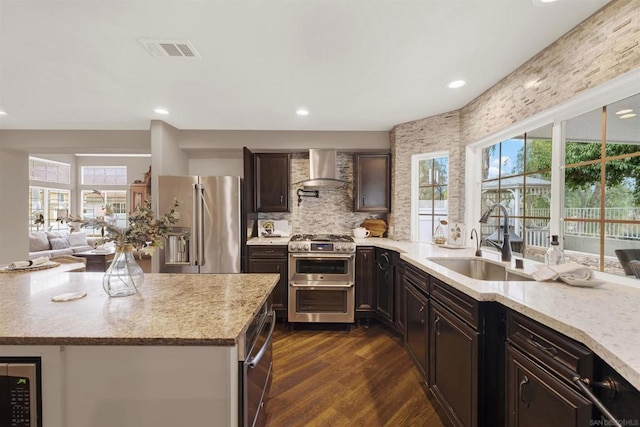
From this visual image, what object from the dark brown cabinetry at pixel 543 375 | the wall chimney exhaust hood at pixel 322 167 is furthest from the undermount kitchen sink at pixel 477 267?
the wall chimney exhaust hood at pixel 322 167

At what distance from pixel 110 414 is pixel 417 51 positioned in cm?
255

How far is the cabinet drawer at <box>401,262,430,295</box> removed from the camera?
1.95 metres

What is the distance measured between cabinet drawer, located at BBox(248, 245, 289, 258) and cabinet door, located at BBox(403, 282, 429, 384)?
4.86 ft

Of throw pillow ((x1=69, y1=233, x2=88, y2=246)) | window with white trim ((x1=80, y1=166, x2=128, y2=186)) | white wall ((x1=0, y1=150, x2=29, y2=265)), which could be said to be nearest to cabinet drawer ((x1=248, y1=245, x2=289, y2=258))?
white wall ((x1=0, y1=150, x2=29, y2=265))

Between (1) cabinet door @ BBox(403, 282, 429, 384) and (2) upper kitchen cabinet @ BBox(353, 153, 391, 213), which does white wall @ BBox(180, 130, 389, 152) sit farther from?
(1) cabinet door @ BBox(403, 282, 429, 384)

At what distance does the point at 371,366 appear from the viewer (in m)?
2.28

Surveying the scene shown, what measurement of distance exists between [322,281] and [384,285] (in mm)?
730

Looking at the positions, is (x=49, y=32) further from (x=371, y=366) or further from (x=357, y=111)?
(x=371, y=366)

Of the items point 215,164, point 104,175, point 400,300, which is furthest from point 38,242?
point 400,300

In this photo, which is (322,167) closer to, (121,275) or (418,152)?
(418,152)

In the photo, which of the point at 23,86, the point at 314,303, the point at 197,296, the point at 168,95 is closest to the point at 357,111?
the point at 168,95

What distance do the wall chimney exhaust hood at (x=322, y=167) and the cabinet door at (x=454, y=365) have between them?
2.11 m

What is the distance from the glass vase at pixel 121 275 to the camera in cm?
132

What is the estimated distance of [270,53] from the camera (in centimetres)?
187
